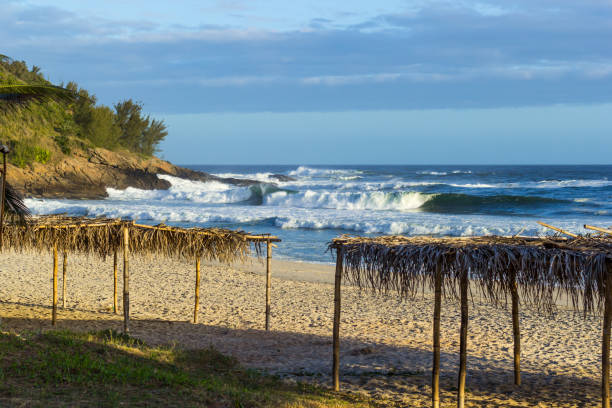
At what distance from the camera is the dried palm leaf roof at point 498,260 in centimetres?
468

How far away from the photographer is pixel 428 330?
902 cm

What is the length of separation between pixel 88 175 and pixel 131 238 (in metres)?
29.4

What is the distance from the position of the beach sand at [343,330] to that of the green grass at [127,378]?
63cm

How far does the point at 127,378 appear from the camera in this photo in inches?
208

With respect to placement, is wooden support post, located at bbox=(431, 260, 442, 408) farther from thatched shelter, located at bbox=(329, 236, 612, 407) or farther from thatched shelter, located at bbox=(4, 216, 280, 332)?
thatched shelter, located at bbox=(4, 216, 280, 332)

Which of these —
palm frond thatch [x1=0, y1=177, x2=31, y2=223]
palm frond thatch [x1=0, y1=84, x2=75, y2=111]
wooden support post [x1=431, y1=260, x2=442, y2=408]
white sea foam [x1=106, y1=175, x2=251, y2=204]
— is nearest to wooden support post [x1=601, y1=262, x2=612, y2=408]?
wooden support post [x1=431, y1=260, x2=442, y2=408]

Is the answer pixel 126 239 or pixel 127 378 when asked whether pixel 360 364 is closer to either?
pixel 127 378

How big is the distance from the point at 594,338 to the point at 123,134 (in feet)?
128

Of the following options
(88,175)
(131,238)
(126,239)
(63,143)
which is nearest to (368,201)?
(88,175)

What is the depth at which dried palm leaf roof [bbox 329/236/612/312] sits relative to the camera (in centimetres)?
468

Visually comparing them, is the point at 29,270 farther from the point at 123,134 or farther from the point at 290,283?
the point at 123,134

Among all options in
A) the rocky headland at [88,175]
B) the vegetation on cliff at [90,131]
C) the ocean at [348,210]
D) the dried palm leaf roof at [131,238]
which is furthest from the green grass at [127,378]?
the rocky headland at [88,175]

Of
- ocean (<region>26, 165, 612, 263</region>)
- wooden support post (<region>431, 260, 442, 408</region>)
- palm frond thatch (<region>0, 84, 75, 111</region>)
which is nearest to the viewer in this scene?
wooden support post (<region>431, 260, 442, 408</region>)

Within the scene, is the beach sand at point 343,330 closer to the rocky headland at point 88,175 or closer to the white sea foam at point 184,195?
the rocky headland at point 88,175
